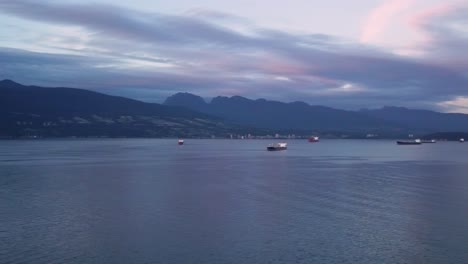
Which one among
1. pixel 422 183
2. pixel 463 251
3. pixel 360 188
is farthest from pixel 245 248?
pixel 422 183

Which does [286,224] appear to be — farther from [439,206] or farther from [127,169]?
[127,169]

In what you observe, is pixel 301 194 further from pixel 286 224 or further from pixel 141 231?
pixel 141 231

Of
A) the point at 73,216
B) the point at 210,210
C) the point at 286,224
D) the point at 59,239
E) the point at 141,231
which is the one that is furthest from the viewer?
the point at 210,210

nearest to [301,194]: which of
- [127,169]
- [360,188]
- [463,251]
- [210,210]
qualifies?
[360,188]

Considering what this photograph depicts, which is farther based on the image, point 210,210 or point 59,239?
point 210,210

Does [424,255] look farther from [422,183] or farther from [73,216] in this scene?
[422,183]

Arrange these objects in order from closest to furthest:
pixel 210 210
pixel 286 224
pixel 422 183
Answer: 1. pixel 286 224
2. pixel 210 210
3. pixel 422 183

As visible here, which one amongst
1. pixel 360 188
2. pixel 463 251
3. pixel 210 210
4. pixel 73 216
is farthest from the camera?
pixel 360 188

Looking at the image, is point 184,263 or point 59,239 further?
point 59,239

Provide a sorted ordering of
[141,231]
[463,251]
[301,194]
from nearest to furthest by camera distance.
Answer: [463,251], [141,231], [301,194]
